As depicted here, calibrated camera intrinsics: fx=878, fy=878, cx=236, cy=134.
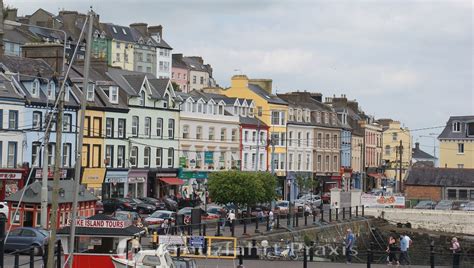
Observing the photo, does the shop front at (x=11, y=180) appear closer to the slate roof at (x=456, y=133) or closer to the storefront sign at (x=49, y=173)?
the storefront sign at (x=49, y=173)

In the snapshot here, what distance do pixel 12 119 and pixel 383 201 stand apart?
98.3 ft

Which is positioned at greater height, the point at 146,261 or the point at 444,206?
the point at 444,206

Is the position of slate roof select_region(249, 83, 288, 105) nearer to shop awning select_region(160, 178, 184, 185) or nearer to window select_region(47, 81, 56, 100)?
shop awning select_region(160, 178, 184, 185)

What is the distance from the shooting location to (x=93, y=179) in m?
65.3

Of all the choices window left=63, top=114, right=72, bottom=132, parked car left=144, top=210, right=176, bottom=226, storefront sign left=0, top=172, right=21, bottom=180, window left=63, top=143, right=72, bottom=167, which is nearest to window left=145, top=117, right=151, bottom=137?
window left=63, top=143, right=72, bottom=167

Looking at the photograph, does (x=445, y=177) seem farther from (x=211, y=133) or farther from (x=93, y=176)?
(x=93, y=176)

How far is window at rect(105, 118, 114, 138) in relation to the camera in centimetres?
6708

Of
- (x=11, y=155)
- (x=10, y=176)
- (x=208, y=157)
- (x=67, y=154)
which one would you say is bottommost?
(x=10, y=176)

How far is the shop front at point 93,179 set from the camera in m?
64.2

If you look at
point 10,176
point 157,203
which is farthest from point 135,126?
point 10,176

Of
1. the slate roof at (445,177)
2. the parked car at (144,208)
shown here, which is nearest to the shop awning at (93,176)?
the parked car at (144,208)

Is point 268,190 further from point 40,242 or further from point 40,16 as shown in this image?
point 40,16

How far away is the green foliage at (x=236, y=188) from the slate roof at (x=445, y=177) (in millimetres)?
24352

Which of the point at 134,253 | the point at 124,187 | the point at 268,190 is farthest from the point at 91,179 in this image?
the point at 134,253
